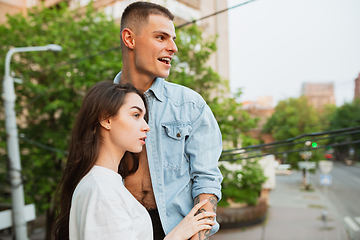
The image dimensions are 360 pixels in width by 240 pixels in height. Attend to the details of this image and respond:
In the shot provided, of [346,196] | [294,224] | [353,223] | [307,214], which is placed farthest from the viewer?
[346,196]

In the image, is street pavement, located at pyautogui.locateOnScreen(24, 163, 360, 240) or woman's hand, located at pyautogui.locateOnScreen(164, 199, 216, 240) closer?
woman's hand, located at pyautogui.locateOnScreen(164, 199, 216, 240)

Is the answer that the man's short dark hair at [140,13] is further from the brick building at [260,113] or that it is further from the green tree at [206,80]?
the brick building at [260,113]

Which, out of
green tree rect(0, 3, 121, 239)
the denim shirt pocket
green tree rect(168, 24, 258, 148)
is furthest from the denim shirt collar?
green tree rect(168, 24, 258, 148)

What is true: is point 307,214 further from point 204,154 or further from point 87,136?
point 87,136

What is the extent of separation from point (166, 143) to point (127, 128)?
293 millimetres

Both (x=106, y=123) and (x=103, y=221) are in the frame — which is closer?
(x=103, y=221)

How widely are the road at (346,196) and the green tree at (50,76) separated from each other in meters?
19.9

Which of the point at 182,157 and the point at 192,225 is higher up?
the point at 182,157

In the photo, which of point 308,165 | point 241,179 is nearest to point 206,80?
point 241,179

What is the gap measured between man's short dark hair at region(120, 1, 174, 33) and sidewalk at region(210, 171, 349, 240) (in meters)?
21.3

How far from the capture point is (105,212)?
127cm

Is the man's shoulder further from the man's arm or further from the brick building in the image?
the brick building

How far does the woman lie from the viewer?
1.36 m

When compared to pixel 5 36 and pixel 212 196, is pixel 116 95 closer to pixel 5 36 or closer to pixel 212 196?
pixel 212 196
